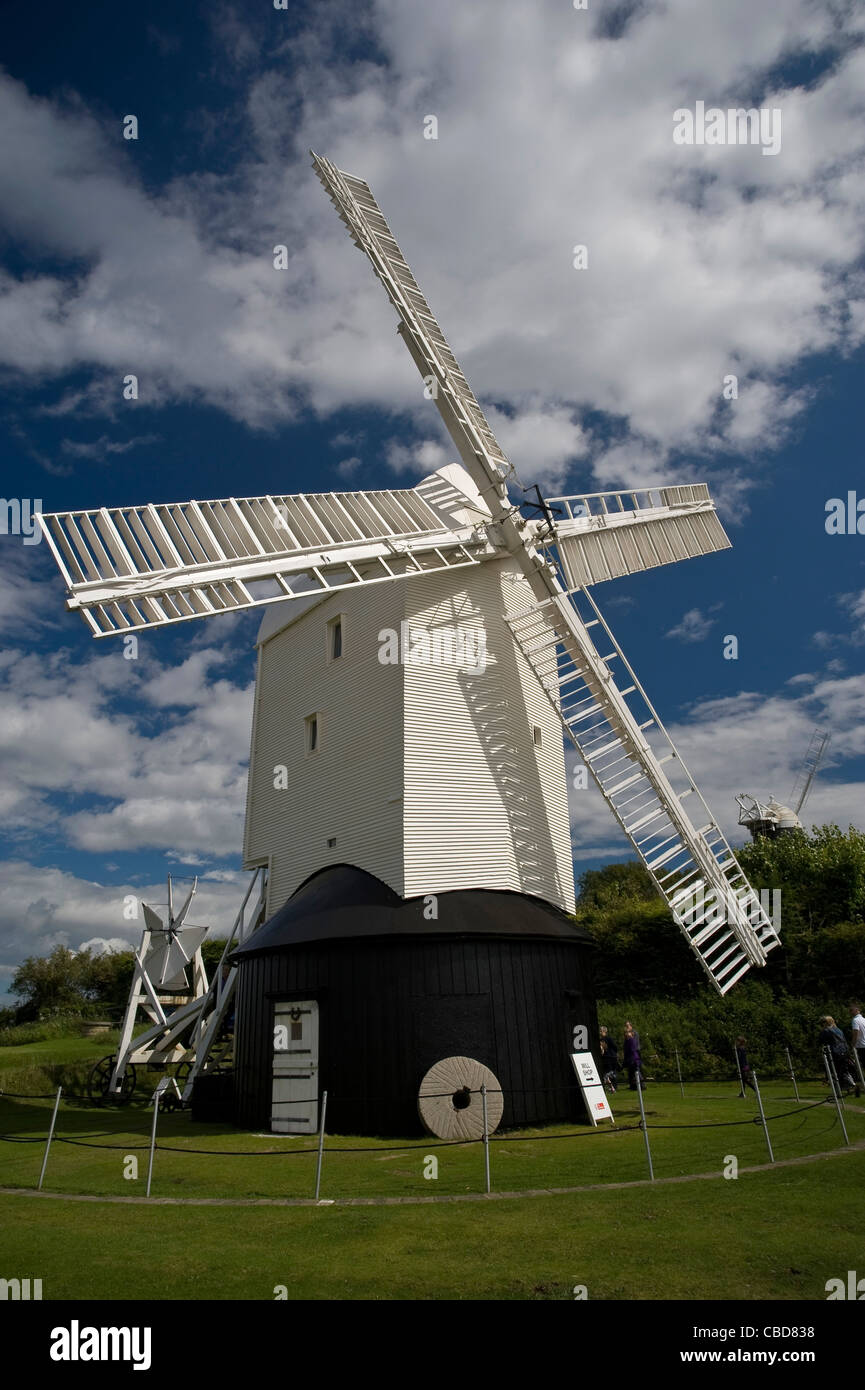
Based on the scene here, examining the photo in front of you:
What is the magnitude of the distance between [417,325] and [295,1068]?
15.9m

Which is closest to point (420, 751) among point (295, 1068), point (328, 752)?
point (328, 752)

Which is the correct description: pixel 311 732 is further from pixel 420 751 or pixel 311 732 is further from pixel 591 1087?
pixel 591 1087

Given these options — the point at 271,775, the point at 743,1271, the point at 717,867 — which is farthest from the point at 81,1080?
the point at 743,1271

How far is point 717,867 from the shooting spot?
1888 cm

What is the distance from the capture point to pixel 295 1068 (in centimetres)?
1577

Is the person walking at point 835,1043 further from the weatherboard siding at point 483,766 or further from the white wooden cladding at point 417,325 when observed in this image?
the white wooden cladding at point 417,325

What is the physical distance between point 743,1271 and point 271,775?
16254 mm

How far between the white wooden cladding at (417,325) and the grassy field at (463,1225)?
13756 mm

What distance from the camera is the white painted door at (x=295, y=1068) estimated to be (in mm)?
15453

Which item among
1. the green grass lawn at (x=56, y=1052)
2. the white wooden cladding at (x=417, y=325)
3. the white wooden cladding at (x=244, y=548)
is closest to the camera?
the white wooden cladding at (x=244, y=548)

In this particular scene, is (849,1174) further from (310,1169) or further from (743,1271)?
(310,1169)

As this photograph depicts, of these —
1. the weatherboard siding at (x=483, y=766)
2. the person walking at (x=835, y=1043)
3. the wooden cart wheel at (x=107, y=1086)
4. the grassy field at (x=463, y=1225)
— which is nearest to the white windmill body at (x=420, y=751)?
the weatherboard siding at (x=483, y=766)

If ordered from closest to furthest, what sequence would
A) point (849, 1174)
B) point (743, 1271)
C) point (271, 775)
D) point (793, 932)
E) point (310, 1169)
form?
point (743, 1271)
point (849, 1174)
point (310, 1169)
point (271, 775)
point (793, 932)

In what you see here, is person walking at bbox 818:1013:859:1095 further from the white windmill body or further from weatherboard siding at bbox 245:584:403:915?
weatherboard siding at bbox 245:584:403:915
